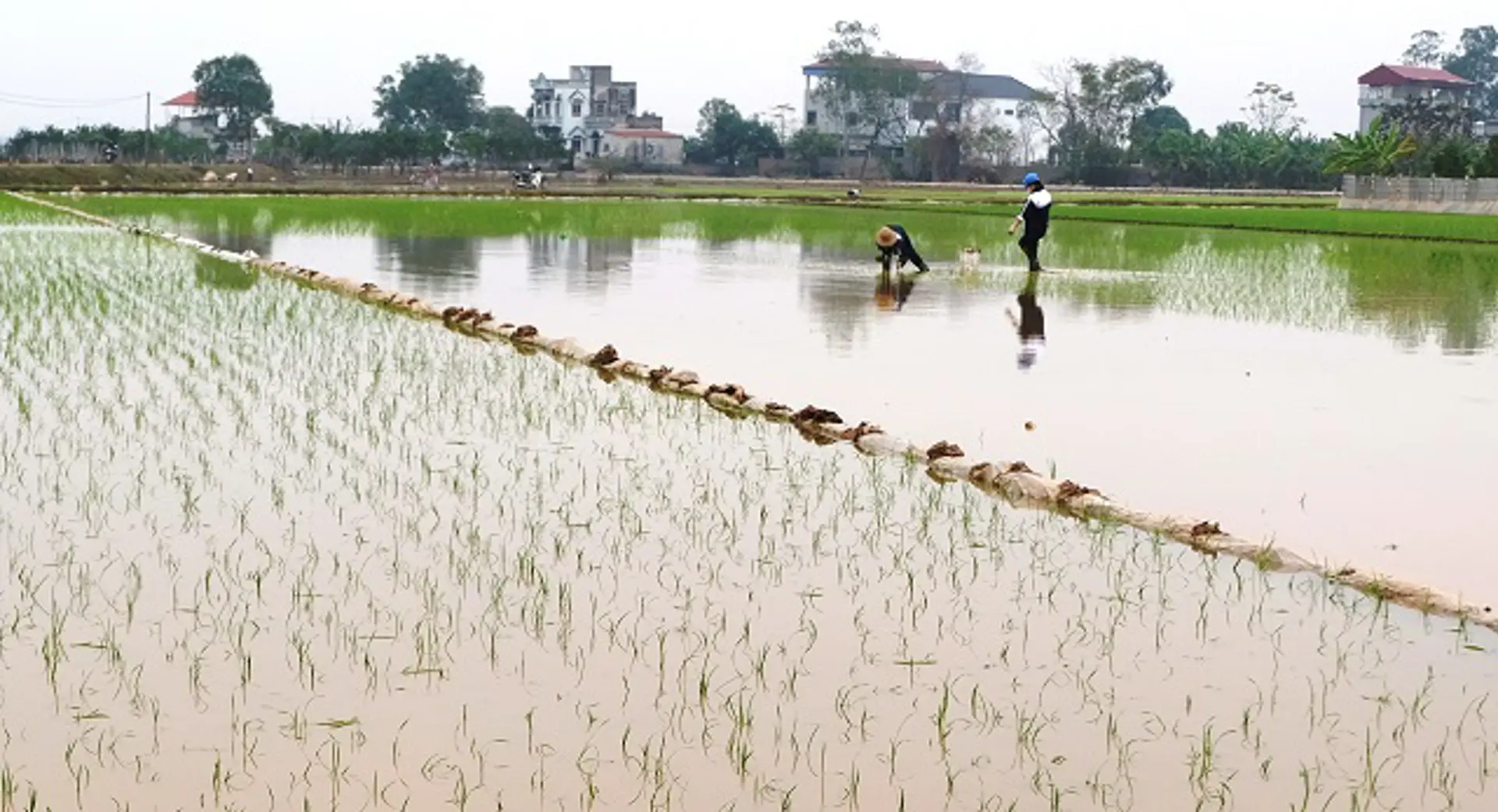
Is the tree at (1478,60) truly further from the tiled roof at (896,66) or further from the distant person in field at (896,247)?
the distant person in field at (896,247)

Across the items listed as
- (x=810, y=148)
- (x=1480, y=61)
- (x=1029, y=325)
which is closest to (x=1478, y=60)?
(x=1480, y=61)

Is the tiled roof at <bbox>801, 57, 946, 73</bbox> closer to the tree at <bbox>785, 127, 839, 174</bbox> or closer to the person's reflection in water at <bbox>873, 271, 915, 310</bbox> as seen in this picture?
the tree at <bbox>785, 127, 839, 174</bbox>

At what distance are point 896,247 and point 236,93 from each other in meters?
66.8

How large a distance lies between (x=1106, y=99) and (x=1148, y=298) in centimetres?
6543

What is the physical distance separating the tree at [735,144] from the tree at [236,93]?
18766 mm

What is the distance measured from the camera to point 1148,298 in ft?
57.8

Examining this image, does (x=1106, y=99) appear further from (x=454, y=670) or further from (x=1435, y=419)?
(x=454, y=670)

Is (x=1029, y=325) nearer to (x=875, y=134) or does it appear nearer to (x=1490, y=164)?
(x=1490, y=164)

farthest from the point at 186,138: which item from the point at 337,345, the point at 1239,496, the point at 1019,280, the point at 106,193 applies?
the point at 1239,496

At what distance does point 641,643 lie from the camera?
5.14 meters

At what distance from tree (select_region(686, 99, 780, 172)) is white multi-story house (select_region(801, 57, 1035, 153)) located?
4557 mm

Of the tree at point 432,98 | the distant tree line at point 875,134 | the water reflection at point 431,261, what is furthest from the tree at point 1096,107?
the water reflection at point 431,261

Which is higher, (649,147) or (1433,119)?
(1433,119)

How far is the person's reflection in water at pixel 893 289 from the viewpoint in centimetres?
1639
